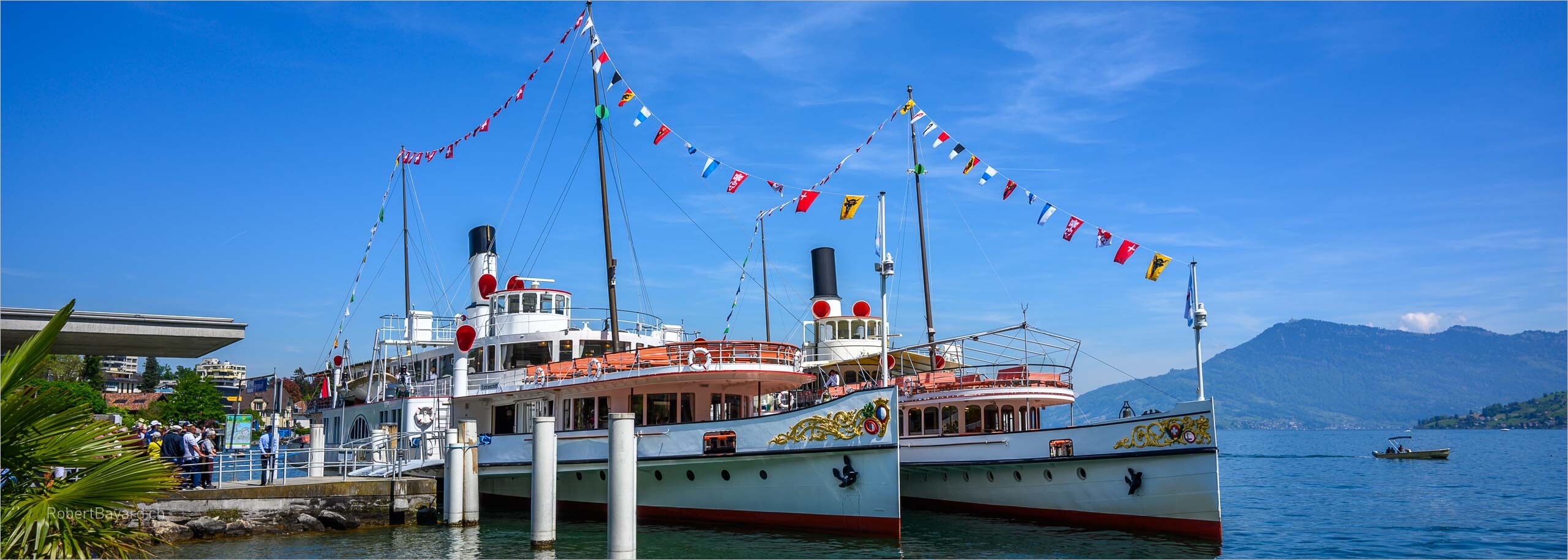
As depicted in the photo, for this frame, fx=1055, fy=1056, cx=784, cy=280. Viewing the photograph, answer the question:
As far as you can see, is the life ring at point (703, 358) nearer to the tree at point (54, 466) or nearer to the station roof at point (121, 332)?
the station roof at point (121, 332)

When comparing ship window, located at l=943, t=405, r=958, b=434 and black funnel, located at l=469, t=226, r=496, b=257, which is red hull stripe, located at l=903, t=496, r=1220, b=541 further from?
black funnel, located at l=469, t=226, r=496, b=257

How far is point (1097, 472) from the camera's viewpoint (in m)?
23.3

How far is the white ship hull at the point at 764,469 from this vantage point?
Answer: 68.1 feet

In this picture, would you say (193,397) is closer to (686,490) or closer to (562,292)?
(562,292)

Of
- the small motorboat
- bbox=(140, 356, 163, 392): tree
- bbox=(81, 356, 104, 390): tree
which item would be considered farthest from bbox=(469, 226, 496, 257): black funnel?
bbox=(140, 356, 163, 392): tree

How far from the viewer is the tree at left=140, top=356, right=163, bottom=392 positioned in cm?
13512

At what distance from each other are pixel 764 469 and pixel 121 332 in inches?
478

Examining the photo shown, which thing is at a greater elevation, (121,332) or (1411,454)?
(121,332)

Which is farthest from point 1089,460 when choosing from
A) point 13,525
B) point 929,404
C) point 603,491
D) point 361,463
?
point 13,525

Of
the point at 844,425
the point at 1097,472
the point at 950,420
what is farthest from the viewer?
the point at 950,420

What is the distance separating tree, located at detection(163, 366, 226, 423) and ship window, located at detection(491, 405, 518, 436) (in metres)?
63.9

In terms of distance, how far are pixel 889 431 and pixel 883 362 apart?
2.04 m

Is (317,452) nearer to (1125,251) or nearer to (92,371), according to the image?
(1125,251)

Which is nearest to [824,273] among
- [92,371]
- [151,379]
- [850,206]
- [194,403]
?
[850,206]
